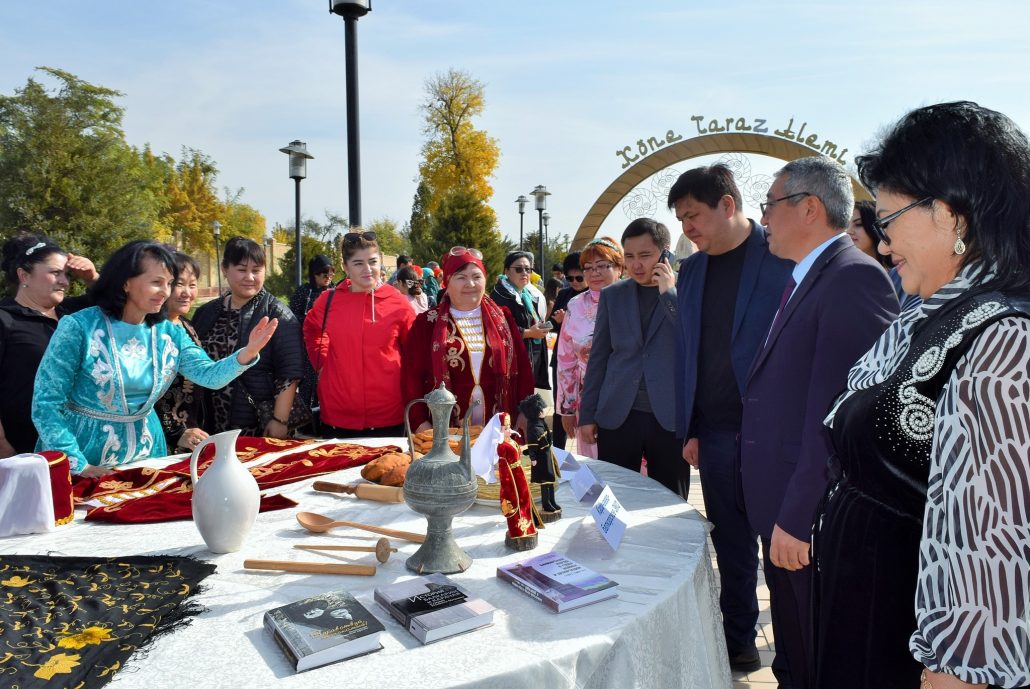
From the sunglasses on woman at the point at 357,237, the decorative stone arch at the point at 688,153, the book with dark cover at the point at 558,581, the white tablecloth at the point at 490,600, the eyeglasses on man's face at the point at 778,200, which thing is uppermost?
the decorative stone arch at the point at 688,153

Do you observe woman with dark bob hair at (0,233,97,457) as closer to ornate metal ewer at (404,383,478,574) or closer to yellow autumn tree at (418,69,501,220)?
ornate metal ewer at (404,383,478,574)

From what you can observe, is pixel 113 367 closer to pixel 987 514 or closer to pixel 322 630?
pixel 322 630

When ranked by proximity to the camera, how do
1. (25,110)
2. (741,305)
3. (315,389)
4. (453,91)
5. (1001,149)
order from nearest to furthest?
(1001,149) < (741,305) < (315,389) < (25,110) < (453,91)

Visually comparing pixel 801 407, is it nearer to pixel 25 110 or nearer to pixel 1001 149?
pixel 1001 149

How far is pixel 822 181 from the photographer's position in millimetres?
1989

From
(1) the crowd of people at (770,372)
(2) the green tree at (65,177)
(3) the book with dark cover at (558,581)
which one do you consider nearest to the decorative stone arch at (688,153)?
(1) the crowd of people at (770,372)

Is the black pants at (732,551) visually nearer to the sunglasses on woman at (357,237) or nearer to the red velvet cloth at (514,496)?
the red velvet cloth at (514,496)

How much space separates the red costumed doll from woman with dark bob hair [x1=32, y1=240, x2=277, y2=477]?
136cm

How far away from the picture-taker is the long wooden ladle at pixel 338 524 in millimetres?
1717

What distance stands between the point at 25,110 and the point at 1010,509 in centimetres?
2701

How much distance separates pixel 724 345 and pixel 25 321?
3.24 meters

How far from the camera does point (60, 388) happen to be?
233 centimetres

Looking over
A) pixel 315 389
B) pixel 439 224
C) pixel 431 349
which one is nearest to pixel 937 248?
pixel 431 349

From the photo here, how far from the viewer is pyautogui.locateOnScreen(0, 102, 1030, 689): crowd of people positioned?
41.8 inches
